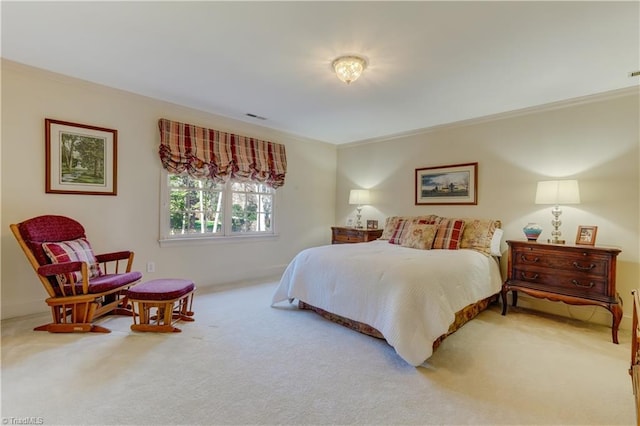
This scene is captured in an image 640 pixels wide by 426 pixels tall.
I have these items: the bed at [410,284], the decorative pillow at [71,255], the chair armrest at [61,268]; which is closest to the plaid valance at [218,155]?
the decorative pillow at [71,255]

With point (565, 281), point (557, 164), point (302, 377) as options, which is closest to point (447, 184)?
point (557, 164)

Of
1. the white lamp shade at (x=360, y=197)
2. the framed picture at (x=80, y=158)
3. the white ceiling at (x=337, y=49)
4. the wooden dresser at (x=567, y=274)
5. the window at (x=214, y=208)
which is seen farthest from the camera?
the white lamp shade at (x=360, y=197)

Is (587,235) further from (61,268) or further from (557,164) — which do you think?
(61,268)

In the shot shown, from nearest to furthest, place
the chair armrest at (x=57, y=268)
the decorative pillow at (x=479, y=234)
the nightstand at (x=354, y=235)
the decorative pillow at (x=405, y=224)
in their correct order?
the chair armrest at (x=57, y=268)
the decorative pillow at (x=479, y=234)
the decorative pillow at (x=405, y=224)
the nightstand at (x=354, y=235)

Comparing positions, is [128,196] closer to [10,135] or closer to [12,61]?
[10,135]

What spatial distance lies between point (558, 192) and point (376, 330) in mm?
2338

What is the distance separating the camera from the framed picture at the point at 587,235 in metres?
2.95

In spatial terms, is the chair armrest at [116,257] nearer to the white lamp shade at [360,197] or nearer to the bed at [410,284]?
the bed at [410,284]

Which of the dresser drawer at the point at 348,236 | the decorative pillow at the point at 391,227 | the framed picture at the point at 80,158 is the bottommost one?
the dresser drawer at the point at 348,236

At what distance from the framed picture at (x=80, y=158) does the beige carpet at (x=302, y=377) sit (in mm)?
1319

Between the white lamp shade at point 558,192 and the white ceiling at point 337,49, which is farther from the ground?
the white ceiling at point 337,49

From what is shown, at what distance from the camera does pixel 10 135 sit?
2719mm

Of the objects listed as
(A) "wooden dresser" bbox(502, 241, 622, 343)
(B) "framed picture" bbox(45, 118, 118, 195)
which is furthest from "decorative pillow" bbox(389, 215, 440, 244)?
(B) "framed picture" bbox(45, 118, 118, 195)

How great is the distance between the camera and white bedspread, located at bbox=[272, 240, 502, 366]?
216 centimetres
